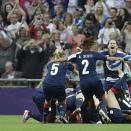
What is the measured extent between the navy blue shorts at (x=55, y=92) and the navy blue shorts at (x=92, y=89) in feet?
1.78

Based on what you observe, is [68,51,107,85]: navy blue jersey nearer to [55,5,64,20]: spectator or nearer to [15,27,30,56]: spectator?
[15,27,30,56]: spectator

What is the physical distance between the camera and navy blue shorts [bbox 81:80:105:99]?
16016 mm

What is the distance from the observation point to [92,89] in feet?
52.7

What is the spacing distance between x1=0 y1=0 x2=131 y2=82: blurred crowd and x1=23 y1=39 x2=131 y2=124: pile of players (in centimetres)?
383

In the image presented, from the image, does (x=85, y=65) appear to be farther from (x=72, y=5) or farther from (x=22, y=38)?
(x=72, y=5)

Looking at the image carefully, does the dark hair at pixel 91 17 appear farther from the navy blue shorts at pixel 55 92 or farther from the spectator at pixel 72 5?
the navy blue shorts at pixel 55 92

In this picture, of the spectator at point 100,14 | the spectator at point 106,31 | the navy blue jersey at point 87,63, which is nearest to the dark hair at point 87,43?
the navy blue jersey at point 87,63

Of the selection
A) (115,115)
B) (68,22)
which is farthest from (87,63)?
(68,22)

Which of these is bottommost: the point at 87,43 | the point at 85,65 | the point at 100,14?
the point at 100,14

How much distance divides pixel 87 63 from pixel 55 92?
1.04 metres

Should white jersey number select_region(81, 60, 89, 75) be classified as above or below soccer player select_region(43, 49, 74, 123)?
above

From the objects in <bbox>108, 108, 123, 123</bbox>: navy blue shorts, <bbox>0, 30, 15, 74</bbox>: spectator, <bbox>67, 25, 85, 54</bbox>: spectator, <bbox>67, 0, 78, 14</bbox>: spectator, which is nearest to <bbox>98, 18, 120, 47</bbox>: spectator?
<bbox>67, 25, 85, 54</bbox>: spectator

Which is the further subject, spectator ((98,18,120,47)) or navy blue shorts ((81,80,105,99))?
spectator ((98,18,120,47))

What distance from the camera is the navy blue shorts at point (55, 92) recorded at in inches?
649
